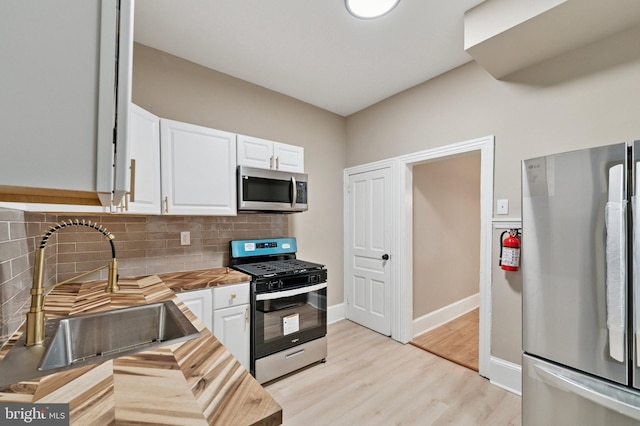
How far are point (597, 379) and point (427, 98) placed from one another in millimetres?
2509

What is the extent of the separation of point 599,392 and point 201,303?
2273mm

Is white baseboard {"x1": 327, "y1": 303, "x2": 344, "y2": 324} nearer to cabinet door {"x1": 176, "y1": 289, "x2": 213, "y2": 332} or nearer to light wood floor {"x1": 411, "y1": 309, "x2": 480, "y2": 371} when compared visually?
light wood floor {"x1": 411, "y1": 309, "x2": 480, "y2": 371}

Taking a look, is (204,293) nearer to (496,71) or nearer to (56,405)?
(56,405)

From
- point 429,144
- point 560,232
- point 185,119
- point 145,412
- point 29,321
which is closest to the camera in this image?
point 145,412

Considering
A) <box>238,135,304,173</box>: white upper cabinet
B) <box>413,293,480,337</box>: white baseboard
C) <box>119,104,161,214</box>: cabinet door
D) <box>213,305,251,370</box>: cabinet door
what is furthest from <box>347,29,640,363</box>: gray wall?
<box>119,104,161,214</box>: cabinet door

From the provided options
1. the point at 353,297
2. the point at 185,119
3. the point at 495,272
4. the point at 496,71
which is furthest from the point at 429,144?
the point at 185,119

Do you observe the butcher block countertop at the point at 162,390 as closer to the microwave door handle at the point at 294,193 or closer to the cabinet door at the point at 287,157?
the microwave door handle at the point at 294,193

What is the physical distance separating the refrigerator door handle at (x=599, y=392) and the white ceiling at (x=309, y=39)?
2268 millimetres

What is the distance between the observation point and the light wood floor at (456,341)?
2.69 metres

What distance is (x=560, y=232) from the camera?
140 centimetres

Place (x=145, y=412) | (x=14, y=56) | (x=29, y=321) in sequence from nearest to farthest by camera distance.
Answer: (x=14, y=56) → (x=145, y=412) → (x=29, y=321)

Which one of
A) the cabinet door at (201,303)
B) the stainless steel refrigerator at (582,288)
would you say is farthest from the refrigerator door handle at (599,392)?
the cabinet door at (201,303)

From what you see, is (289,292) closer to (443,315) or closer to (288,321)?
(288,321)

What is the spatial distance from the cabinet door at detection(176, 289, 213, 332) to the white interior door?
1933 mm
